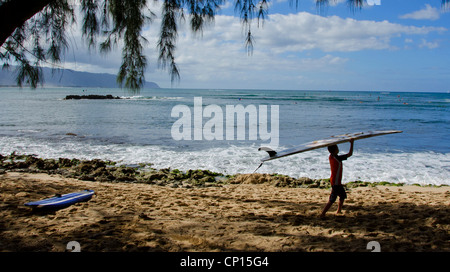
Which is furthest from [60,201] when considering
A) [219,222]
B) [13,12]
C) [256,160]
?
[256,160]

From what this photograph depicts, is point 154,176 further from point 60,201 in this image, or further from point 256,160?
point 256,160

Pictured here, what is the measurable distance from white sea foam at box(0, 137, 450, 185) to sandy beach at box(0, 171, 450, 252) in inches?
104

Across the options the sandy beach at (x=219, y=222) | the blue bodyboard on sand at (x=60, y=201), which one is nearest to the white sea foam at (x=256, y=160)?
the sandy beach at (x=219, y=222)

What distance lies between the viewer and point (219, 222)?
14.8 feet

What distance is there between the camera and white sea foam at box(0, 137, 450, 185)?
924 cm

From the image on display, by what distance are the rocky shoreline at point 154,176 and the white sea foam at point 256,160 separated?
2.41ft

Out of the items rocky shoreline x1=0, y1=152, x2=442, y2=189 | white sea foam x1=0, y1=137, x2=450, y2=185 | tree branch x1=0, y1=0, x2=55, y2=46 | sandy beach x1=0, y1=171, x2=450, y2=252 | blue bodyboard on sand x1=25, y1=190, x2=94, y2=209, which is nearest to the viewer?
tree branch x1=0, y1=0, x2=55, y2=46

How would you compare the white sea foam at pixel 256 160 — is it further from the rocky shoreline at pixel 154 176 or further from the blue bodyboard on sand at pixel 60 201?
the blue bodyboard on sand at pixel 60 201

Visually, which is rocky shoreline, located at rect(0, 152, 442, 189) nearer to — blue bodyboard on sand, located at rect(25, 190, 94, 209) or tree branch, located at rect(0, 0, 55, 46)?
blue bodyboard on sand, located at rect(25, 190, 94, 209)

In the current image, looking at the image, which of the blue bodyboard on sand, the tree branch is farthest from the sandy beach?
the tree branch

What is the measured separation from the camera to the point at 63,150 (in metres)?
12.6
